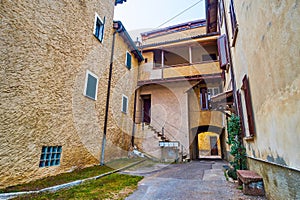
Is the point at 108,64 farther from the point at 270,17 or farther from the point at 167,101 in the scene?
the point at 270,17

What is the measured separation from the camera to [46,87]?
5262 mm

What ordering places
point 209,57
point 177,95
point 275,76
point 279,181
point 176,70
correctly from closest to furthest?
point 275,76 → point 279,181 → point 176,70 → point 177,95 → point 209,57

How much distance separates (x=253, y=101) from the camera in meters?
4.16

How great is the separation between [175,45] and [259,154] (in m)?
10.2

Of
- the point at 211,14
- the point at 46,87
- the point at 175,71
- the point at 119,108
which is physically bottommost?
the point at 46,87

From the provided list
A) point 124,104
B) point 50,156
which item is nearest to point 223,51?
point 124,104

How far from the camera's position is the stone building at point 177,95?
11.1 m

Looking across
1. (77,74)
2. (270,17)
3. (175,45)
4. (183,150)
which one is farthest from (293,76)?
(175,45)

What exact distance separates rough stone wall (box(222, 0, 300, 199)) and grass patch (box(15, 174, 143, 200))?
3.19 meters

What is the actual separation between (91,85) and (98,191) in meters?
4.54

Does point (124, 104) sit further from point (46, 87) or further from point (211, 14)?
point (211, 14)

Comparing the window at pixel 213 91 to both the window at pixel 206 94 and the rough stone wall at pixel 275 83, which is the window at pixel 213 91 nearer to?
the window at pixel 206 94

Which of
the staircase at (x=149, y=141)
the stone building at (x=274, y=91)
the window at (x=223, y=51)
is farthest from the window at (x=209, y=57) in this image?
the stone building at (x=274, y=91)

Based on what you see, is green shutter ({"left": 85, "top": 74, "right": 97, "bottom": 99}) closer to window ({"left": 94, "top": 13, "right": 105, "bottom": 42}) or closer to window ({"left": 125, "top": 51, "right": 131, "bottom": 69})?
window ({"left": 94, "top": 13, "right": 105, "bottom": 42})
